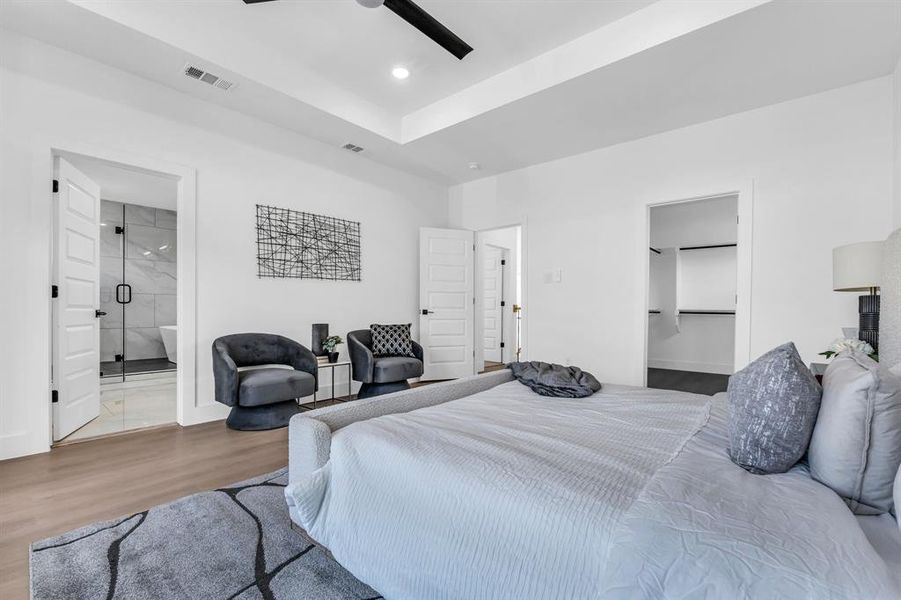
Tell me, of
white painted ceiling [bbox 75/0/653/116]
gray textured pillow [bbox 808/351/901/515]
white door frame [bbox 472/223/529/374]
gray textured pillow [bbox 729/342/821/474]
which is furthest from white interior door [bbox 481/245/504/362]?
gray textured pillow [bbox 808/351/901/515]

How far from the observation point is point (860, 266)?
257cm

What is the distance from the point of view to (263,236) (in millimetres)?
4172

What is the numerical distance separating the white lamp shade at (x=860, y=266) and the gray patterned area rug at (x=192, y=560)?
318cm

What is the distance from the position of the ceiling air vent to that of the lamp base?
4857 mm

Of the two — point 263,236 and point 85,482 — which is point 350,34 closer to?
point 263,236

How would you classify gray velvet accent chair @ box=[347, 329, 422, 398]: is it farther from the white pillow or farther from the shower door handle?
the shower door handle

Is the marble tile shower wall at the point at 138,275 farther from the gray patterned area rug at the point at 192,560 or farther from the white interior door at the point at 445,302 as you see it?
the gray patterned area rug at the point at 192,560

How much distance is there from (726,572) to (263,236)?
4271 millimetres

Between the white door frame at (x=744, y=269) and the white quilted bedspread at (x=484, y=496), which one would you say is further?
the white door frame at (x=744, y=269)

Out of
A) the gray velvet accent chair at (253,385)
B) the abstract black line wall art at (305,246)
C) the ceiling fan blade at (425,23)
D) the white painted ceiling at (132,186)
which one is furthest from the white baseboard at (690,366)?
the white painted ceiling at (132,186)

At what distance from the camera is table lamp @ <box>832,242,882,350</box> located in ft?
8.29

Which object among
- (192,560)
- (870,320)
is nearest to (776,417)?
(192,560)

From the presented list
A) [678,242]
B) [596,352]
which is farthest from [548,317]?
[678,242]

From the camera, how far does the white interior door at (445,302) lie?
5.70 m
